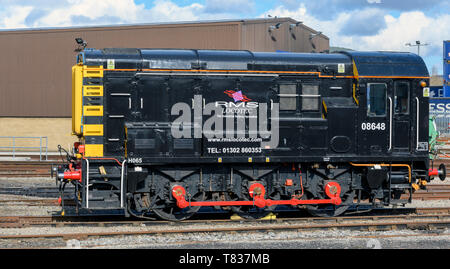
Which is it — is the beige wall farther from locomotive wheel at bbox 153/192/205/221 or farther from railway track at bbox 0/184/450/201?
locomotive wheel at bbox 153/192/205/221

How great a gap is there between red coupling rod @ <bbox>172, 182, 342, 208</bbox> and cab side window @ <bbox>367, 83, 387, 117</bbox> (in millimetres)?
1835

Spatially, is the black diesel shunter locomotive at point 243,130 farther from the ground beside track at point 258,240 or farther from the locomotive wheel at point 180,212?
the ground beside track at point 258,240

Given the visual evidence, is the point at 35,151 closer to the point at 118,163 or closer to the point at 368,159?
the point at 118,163

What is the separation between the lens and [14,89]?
106ft

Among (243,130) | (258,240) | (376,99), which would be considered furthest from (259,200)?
(376,99)

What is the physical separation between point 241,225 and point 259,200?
2.19 ft

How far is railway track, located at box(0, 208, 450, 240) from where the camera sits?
34.3 ft

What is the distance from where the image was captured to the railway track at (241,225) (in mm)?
10445

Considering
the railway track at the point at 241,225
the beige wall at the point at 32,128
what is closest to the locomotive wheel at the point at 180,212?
the railway track at the point at 241,225

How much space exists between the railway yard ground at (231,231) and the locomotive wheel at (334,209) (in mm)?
251

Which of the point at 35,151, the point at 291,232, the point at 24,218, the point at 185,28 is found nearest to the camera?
the point at 291,232
